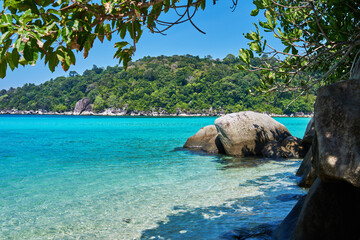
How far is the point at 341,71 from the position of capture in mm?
6828

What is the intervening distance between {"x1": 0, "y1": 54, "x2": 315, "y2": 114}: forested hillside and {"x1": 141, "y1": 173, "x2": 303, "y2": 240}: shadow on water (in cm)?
8342

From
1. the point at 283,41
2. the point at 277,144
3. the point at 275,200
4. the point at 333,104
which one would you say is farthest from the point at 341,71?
the point at 277,144

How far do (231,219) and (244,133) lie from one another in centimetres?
793

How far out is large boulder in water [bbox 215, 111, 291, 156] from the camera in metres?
12.4

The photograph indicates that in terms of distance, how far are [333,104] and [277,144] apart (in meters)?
9.83

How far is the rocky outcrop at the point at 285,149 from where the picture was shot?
38.1 feet

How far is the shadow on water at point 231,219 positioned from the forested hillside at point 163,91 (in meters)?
83.4

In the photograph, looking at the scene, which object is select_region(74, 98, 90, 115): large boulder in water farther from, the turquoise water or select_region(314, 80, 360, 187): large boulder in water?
select_region(314, 80, 360, 187): large boulder in water

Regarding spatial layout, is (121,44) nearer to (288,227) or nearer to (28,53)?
(28,53)

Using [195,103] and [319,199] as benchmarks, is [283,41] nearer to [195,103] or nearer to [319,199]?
[319,199]

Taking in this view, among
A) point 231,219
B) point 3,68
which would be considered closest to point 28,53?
point 3,68

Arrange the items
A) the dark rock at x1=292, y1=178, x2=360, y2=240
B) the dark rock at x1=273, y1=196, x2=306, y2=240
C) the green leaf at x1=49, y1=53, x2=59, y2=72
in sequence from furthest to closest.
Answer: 1. the dark rock at x1=273, y1=196, x2=306, y2=240
2. the dark rock at x1=292, y1=178, x2=360, y2=240
3. the green leaf at x1=49, y1=53, x2=59, y2=72

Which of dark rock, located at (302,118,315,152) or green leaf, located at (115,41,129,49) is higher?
green leaf, located at (115,41,129,49)

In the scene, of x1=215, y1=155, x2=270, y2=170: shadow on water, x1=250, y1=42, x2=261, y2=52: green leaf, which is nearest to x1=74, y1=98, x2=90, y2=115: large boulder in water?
x1=215, y1=155, x2=270, y2=170: shadow on water
